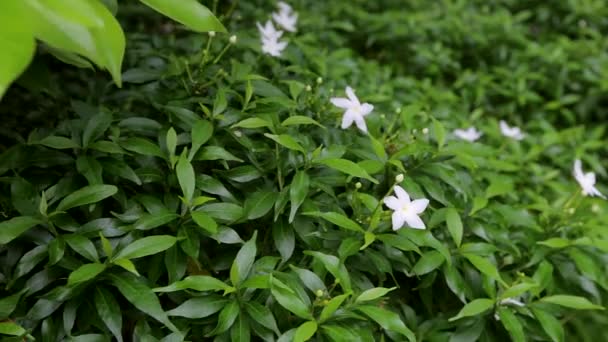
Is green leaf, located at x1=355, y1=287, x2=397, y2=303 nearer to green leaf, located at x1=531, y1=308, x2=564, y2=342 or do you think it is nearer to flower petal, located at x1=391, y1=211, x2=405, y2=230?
flower petal, located at x1=391, y1=211, x2=405, y2=230

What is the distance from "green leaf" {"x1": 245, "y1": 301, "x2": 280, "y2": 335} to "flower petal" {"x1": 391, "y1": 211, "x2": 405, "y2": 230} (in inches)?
14.1

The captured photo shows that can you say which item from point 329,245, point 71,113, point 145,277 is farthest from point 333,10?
point 145,277

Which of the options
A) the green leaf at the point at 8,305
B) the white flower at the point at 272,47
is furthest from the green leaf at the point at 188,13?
the white flower at the point at 272,47

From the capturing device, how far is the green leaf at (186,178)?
1.31 metres

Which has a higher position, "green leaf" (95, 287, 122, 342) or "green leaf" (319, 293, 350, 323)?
"green leaf" (319, 293, 350, 323)

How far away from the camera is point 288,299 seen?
1.22m

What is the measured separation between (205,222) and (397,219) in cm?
45

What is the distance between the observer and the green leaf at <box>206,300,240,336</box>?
1193 mm

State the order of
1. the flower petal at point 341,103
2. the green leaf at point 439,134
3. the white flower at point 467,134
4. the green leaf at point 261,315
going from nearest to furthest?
1. the green leaf at point 261,315
2. the flower petal at point 341,103
3. the green leaf at point 439,134
4. the white flower at point 467,134

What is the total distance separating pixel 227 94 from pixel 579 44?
7.73 feet

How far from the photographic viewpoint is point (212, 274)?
141 cm

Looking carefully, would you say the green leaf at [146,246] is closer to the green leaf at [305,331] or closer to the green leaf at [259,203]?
the green leaf at [259,203]

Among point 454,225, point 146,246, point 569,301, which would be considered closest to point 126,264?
point 146,246

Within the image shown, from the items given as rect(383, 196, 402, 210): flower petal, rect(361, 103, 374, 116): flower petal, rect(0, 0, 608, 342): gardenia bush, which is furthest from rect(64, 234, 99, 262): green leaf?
rect(361, 103, 374, 116): flower petal
